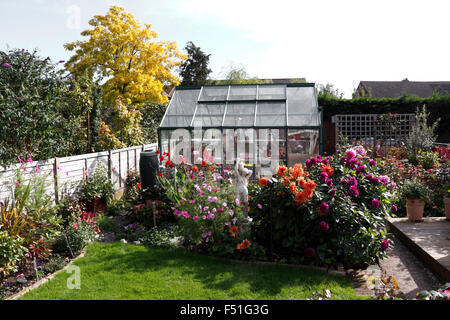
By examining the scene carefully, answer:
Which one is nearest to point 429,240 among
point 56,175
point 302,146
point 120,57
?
point 302,146

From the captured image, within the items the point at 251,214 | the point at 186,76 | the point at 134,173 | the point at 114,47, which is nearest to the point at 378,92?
the point at 186,76

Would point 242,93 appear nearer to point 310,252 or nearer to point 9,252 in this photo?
point 310,252

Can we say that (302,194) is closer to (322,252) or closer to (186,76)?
(322,252)

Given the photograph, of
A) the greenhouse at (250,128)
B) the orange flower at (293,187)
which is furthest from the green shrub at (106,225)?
the orange flower at (293,187)

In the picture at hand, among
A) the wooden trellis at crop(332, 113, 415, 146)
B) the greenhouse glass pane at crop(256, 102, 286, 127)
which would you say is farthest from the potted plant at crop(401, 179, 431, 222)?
the wooden trellis at crop(332, 113, 415, 146)

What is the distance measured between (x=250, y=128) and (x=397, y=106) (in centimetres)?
1048

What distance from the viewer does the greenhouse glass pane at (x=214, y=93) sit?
963 cm

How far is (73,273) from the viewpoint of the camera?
4199 millimetres

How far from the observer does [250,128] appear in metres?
8.37

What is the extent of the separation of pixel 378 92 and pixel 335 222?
27.7 metres

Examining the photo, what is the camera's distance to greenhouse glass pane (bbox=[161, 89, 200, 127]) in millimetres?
8898

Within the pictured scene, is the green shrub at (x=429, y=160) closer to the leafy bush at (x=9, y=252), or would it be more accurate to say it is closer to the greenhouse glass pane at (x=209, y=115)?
the greenhouse glass pane at (x=209, y=115)

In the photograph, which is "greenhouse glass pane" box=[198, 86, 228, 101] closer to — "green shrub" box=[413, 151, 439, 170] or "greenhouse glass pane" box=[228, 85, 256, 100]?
"greenhouse glass pane" box=[228, 85, 256, 100]

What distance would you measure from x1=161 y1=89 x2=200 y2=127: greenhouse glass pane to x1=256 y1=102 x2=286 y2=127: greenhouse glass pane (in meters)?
1.81
